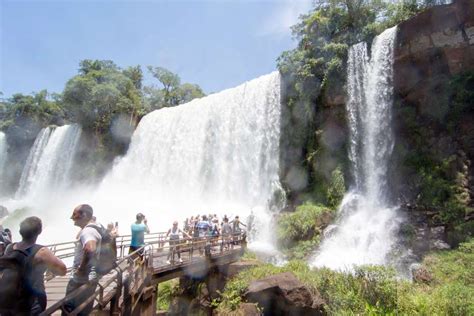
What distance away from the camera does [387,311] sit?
8867 millimetres

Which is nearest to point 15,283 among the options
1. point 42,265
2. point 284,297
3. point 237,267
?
point 42,265

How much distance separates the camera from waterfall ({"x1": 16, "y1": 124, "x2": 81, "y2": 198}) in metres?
36.7

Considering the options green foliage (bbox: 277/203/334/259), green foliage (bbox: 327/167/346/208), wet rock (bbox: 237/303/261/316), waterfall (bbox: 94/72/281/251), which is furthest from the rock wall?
wet rock (bbox: 237/303/261/316)

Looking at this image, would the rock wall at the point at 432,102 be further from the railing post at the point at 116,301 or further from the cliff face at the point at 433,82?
the railing post at the point at 116,301

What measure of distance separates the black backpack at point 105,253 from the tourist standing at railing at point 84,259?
2.5 inches

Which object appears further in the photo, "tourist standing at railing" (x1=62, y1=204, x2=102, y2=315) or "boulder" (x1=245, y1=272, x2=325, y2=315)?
"boulder" (x1=245, y1=272, x2=325, y2=315)

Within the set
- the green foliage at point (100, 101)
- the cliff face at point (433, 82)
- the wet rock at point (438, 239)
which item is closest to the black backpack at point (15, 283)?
the wet rock at point (438, 239)

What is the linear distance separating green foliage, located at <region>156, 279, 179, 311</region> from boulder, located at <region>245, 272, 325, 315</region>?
3.57 m

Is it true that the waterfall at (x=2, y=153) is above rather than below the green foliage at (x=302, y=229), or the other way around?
above

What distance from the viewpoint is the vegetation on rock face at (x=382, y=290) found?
28.4 feet

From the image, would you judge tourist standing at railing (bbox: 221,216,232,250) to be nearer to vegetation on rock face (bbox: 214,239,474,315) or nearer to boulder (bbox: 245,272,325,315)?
vegetation on rock face (bbox: 214,239,474,315)

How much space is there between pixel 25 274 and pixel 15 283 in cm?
10

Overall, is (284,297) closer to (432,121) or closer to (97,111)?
(432,121)

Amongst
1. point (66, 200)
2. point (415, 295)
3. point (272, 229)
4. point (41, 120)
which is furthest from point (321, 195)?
point (41, 120)
